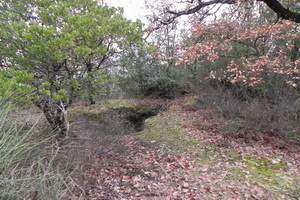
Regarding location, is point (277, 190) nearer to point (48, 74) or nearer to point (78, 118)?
point (48, 74)

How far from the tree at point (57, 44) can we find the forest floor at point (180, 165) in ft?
3.05

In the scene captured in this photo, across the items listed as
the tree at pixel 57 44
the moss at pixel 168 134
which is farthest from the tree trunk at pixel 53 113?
the moss at pixel 168 134

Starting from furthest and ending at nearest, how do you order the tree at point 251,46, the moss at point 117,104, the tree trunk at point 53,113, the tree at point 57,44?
1. the moss at point 117,104
2. the tree at point 251,46
3. the tree trunk at point 53,113
4. the tree at point 57,44

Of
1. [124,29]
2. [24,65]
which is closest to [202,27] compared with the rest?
[124,29]

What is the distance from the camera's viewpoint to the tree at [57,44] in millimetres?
3146

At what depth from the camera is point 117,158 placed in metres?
4.02

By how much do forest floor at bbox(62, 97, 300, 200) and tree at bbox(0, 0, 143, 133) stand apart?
36.6 inches

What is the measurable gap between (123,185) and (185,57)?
4226 millimetres

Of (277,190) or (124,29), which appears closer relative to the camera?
(277,190)

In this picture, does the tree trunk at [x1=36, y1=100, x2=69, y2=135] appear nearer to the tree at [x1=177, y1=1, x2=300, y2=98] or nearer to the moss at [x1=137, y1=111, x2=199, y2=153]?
the moss at [x1=137, y1=111, x2=199, y2=153]

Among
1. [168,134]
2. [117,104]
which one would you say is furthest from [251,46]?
[117,104]

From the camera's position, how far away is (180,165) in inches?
153

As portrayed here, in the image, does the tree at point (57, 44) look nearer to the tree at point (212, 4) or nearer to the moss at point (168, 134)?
the tree at point (212, 4)

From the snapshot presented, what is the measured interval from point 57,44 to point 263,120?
6220mm
